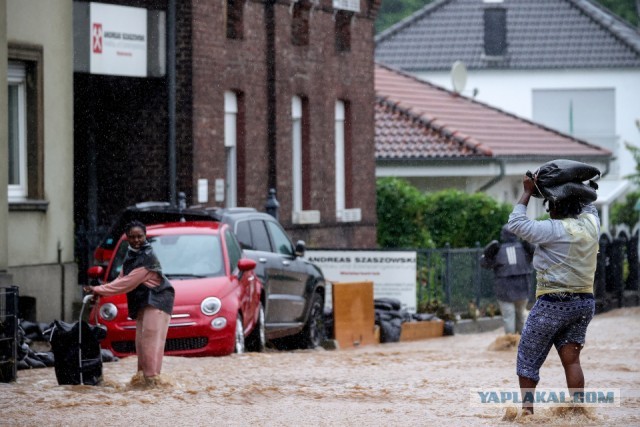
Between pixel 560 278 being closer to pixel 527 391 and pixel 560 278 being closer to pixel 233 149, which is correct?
pixel 527 391

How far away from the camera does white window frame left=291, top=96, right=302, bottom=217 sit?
30323mm

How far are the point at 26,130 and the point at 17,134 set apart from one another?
0.44ft

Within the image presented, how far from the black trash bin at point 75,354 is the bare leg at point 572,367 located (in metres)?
4.87

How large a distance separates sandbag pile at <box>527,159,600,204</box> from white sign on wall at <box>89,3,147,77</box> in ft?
46.4

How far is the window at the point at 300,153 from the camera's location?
30.5 metres

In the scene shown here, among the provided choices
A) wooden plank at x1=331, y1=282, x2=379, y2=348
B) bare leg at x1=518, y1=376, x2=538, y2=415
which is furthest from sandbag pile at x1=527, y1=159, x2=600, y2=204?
wooden plank at x1=331, y1=282, x2=379, y2=348

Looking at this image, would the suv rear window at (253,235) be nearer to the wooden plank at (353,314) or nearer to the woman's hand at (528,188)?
the wooden plank at (353,314)

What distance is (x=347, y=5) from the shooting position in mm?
32281

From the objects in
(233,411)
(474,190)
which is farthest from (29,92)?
(474,190)

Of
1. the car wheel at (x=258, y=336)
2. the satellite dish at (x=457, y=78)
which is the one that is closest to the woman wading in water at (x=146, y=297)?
the car wheel at (x=258, y=336)

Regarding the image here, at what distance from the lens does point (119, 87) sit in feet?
87.2

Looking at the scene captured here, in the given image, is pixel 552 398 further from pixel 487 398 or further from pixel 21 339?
pixel 21 339

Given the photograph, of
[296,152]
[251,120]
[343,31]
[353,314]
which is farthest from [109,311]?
[343,31]

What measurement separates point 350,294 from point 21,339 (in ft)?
24.2
